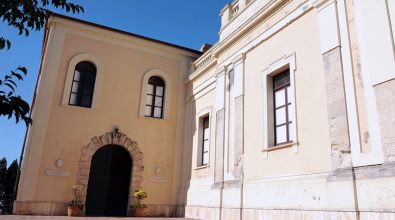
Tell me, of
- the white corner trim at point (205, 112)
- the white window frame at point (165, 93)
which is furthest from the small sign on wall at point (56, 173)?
the white corner trim at point (205, 112)

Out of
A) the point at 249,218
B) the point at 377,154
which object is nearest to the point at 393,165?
the point at 377,154

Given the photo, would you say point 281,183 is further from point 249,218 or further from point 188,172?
point 188,172

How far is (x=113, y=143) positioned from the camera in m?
11.6

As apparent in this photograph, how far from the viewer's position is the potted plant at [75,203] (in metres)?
10.2

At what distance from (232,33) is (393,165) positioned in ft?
19.6

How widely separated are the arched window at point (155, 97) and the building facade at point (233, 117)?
0.17 feet

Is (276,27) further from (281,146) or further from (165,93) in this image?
(165,93)

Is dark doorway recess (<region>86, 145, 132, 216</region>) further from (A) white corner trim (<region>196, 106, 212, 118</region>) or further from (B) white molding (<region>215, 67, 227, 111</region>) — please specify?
(B) white molding (<region>215, 67, 227, 111</region>)

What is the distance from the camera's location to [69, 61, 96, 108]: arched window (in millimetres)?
11666

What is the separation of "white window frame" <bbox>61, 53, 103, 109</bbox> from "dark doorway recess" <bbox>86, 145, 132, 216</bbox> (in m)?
1.72

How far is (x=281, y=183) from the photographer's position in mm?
7020

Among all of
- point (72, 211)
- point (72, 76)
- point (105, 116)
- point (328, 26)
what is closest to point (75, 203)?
point (72, 211)

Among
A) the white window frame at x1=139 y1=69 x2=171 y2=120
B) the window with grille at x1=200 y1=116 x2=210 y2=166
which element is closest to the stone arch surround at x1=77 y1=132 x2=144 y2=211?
the white window frame at x1=139 y1=69 x2=171 y2=120

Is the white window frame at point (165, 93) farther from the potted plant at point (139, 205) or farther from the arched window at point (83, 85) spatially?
the potted plant at point (139, 205)
